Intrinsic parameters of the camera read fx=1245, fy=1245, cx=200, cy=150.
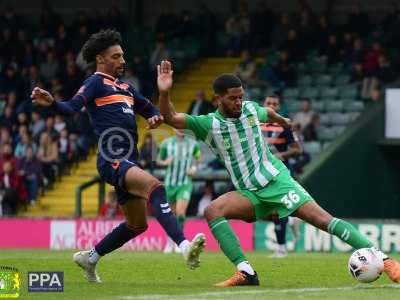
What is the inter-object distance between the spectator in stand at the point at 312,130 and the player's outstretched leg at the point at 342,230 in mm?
13204

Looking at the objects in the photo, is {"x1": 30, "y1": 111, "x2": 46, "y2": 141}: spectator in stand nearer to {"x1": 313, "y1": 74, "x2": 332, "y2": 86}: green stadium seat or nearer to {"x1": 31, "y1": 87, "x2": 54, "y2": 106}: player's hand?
{"x1": 313, "y1": 74, "x2": 332, "y2": 86}: green stadium seat

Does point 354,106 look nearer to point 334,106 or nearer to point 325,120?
point 334,106

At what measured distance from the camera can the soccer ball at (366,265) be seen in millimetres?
10852

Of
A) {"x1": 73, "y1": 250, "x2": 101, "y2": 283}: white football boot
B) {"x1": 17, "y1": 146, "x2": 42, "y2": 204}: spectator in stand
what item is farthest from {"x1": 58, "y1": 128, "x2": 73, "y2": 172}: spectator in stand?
{"x1": 73, "y1": 250, "x2": 101, "y2": 283}: white football boot

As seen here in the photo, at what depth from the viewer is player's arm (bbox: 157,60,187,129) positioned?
1099 centimetres

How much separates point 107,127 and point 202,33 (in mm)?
17988

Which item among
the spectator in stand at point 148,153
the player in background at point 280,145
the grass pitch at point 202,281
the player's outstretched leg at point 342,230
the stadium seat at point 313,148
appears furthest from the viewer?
the stadium seat at point 313,148

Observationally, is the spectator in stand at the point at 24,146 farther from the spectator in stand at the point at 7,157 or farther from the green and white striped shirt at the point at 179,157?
the green and white striped shirt at the point at 179,157

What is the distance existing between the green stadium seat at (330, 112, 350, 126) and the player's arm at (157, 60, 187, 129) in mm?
13974

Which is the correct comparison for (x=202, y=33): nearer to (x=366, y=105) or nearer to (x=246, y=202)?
(x=366, y=105)

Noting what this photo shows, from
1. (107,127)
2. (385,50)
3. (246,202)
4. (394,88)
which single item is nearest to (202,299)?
(246,202)

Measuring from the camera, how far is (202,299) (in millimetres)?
9805

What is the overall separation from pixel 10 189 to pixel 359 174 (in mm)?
7091

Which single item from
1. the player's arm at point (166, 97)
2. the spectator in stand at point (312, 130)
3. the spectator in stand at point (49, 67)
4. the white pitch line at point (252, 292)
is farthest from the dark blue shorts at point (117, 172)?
the spectator in stand at point (49, 67)
